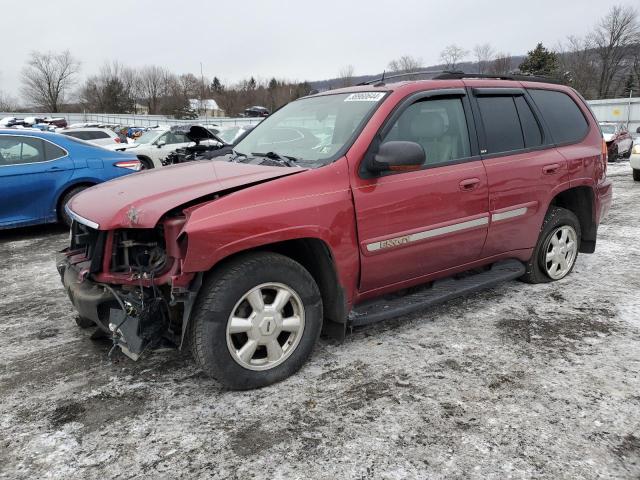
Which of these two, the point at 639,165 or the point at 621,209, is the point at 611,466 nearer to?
the point at 621,209

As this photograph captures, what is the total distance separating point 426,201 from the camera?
344 centimetres

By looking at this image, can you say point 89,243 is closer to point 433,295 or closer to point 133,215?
point 133,215

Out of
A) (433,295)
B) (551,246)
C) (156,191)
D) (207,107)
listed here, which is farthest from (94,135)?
(207,107)

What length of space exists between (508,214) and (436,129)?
95cm

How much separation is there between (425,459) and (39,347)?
2.83 meters

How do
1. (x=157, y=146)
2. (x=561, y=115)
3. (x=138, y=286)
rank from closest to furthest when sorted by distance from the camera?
(x=138, y=286)
(x=561, y=115)
(x=157, y=146)

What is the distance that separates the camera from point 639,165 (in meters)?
11.3

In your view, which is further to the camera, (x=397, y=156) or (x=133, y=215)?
(x=397, y=156)

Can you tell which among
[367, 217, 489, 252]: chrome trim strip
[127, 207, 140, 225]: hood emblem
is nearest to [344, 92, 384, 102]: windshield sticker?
[367, 217, 489, 252]: chrome trim strip

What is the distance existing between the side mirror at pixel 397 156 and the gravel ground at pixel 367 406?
126 cm

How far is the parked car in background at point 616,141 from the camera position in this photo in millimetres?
16327

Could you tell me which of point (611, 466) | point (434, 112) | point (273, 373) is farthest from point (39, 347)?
point (611, 466)

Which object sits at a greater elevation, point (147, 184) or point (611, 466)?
point (147, 184)

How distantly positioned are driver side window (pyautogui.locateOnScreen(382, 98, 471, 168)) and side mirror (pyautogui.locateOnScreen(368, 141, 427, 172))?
0.27m
